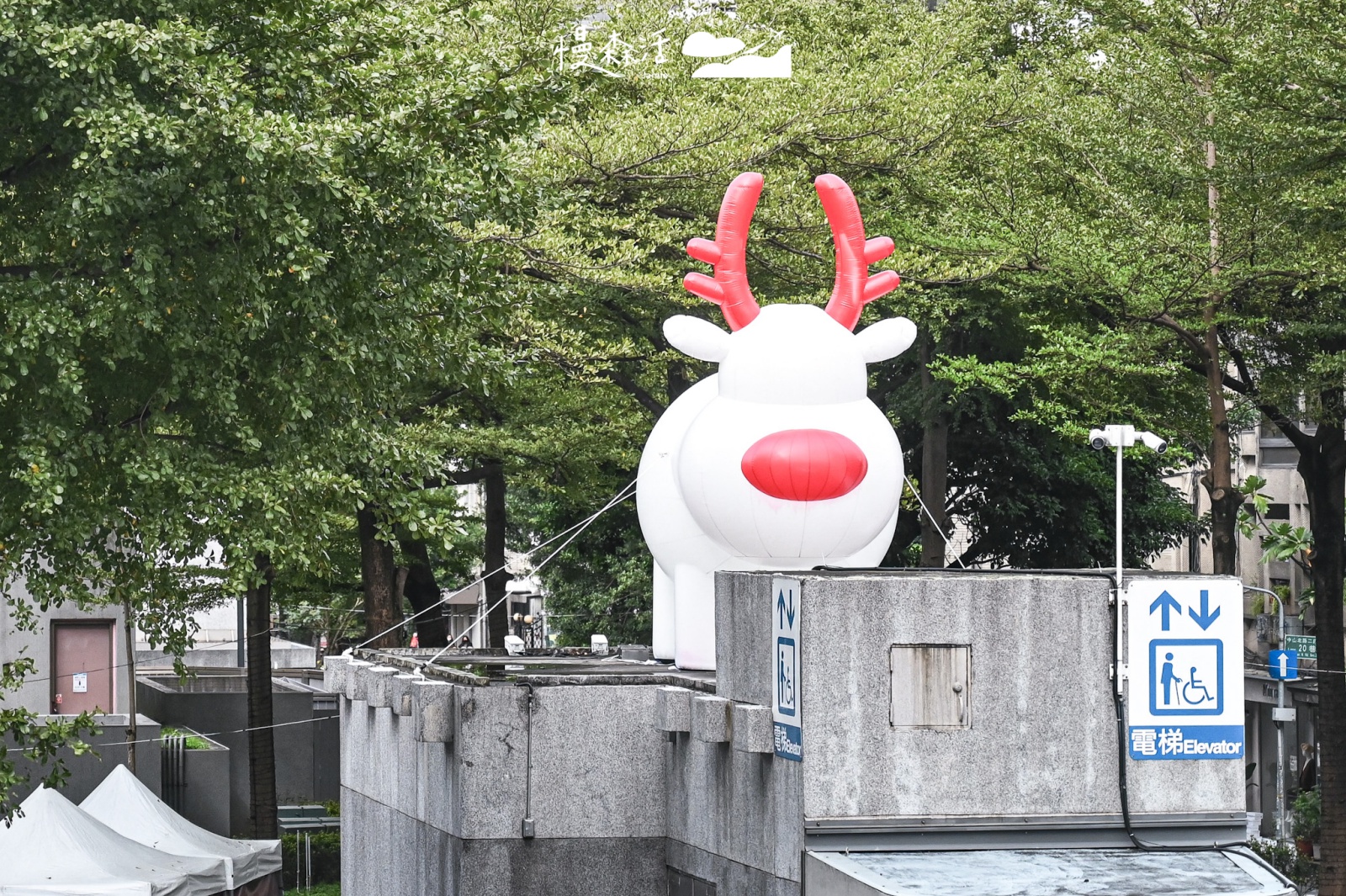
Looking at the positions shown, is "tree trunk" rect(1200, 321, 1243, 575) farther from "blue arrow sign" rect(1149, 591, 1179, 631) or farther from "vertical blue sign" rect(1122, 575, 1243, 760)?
"blue arrow sign" rect(1149, 591, 1179, 631)

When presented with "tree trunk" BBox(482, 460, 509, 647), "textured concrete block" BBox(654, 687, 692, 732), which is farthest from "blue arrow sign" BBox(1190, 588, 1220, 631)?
"tree trunk" BBox(482, 460, 509, 647)

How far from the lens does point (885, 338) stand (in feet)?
50.2

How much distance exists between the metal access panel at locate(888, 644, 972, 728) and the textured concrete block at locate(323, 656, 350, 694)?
857cm

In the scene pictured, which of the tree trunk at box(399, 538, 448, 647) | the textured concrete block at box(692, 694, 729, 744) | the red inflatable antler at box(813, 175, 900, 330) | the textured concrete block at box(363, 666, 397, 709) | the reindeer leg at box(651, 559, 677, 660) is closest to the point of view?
the textured concrete block at box(692, 694, 729, 744)

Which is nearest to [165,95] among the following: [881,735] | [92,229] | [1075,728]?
[92,229]

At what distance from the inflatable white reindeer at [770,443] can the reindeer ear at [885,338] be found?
0.02 meters

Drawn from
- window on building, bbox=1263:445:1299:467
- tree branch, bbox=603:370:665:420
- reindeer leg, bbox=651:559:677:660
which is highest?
tree branch, bbox=603:370:665:420

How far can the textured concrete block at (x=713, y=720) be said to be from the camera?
1288 cm

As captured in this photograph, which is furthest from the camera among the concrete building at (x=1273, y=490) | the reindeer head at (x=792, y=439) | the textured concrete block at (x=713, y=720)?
the concrete building at (x=1273, y=490)

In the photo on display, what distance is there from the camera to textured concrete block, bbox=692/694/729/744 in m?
12.9

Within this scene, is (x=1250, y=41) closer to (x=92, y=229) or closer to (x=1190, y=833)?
(x=1190, y=833)

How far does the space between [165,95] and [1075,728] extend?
833 centimetres

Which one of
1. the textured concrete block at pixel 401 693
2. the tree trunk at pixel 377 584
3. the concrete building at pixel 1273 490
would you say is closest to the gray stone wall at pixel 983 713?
the textured concrete block at pixel 401 693

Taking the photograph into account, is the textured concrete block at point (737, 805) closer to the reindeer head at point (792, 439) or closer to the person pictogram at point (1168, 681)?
the reindeer head at point (792, 439)
